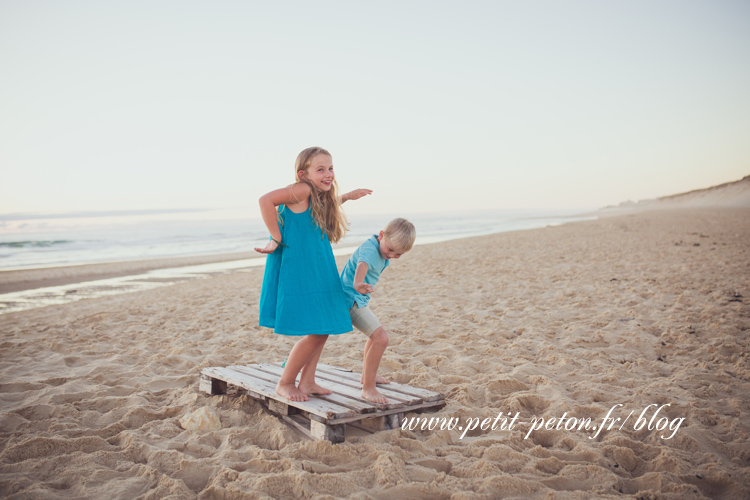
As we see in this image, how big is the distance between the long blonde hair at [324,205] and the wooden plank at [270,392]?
3.70 feet

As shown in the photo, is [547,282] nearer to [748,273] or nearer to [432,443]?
[748,273]

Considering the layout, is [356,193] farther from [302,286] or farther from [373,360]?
[373,360]

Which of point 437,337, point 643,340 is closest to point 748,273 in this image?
point 643,340

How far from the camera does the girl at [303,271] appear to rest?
2967 mm

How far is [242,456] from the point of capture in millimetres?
2703

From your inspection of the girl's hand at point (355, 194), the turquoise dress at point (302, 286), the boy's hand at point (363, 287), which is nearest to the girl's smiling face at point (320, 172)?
the turquoise dress at point (302, 286)

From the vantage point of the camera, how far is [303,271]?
9.98ft

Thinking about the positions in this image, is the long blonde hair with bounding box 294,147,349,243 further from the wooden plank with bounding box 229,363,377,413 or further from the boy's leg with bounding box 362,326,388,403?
the wooden plank with bounding box 229,363,377,413

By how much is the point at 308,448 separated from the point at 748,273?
8.52 metres

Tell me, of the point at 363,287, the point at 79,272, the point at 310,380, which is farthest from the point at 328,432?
the point at 79,272

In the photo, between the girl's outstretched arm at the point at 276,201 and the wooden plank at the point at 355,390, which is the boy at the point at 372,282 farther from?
the girl's outstretched arm at the point at 276,201

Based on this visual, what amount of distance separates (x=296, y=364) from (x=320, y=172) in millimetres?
1329

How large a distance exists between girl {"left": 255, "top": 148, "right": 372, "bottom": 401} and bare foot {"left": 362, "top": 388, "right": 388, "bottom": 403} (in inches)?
16.4

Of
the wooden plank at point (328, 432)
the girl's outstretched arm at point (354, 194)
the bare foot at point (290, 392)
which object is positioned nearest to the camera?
the wooden plank at point (328, 432)
